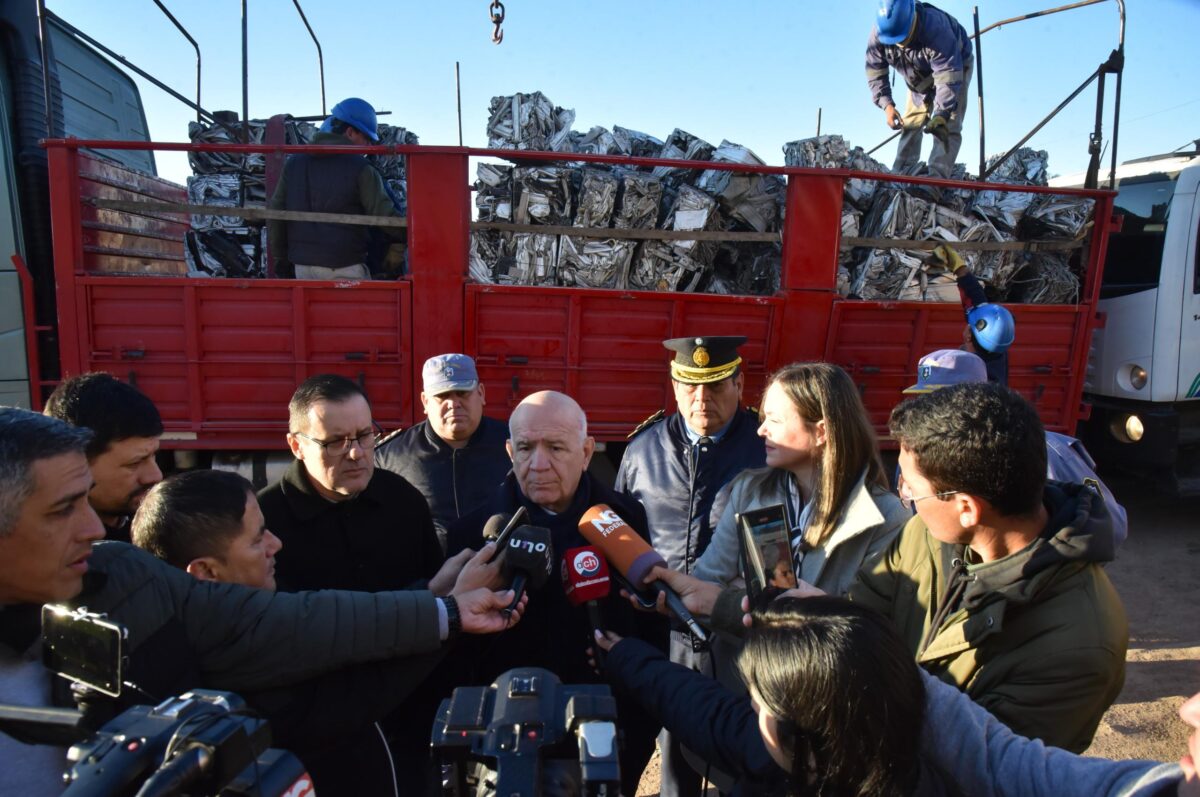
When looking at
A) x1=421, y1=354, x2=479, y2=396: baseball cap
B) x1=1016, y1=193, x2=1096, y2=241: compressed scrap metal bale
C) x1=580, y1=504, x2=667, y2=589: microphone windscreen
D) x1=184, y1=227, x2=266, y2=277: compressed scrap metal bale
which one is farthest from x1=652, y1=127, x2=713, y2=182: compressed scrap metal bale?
x1=580, y1=504, x2=667, y2=589: microphone windscreen

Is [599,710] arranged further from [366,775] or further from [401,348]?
[401,348]

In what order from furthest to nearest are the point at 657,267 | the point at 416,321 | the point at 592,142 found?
the point at 592,142 < the point at 657,267 < the point at 416,321

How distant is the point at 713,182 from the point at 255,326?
111 inches

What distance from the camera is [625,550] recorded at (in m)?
1.87

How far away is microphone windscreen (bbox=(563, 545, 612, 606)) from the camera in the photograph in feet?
5.87

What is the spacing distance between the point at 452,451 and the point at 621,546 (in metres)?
1.57

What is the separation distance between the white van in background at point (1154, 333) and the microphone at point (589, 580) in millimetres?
5577

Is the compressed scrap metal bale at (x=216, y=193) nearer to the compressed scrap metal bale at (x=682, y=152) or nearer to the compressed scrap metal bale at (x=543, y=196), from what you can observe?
the compressed scrap metal bale at (x=543, y=196)

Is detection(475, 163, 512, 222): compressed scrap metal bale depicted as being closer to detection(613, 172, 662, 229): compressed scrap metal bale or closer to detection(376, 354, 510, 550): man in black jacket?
detection(613, 172, 662, 229): compressed scrap metal bale

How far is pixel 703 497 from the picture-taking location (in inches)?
116

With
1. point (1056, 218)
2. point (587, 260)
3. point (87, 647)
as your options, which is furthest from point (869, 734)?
point (1056, 218)

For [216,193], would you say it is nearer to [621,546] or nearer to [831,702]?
[621,546]

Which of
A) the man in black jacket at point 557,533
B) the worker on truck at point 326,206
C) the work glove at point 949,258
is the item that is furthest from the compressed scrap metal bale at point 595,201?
the man in black jacket at point 557,533

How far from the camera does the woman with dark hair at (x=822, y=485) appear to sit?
2.06 meters
